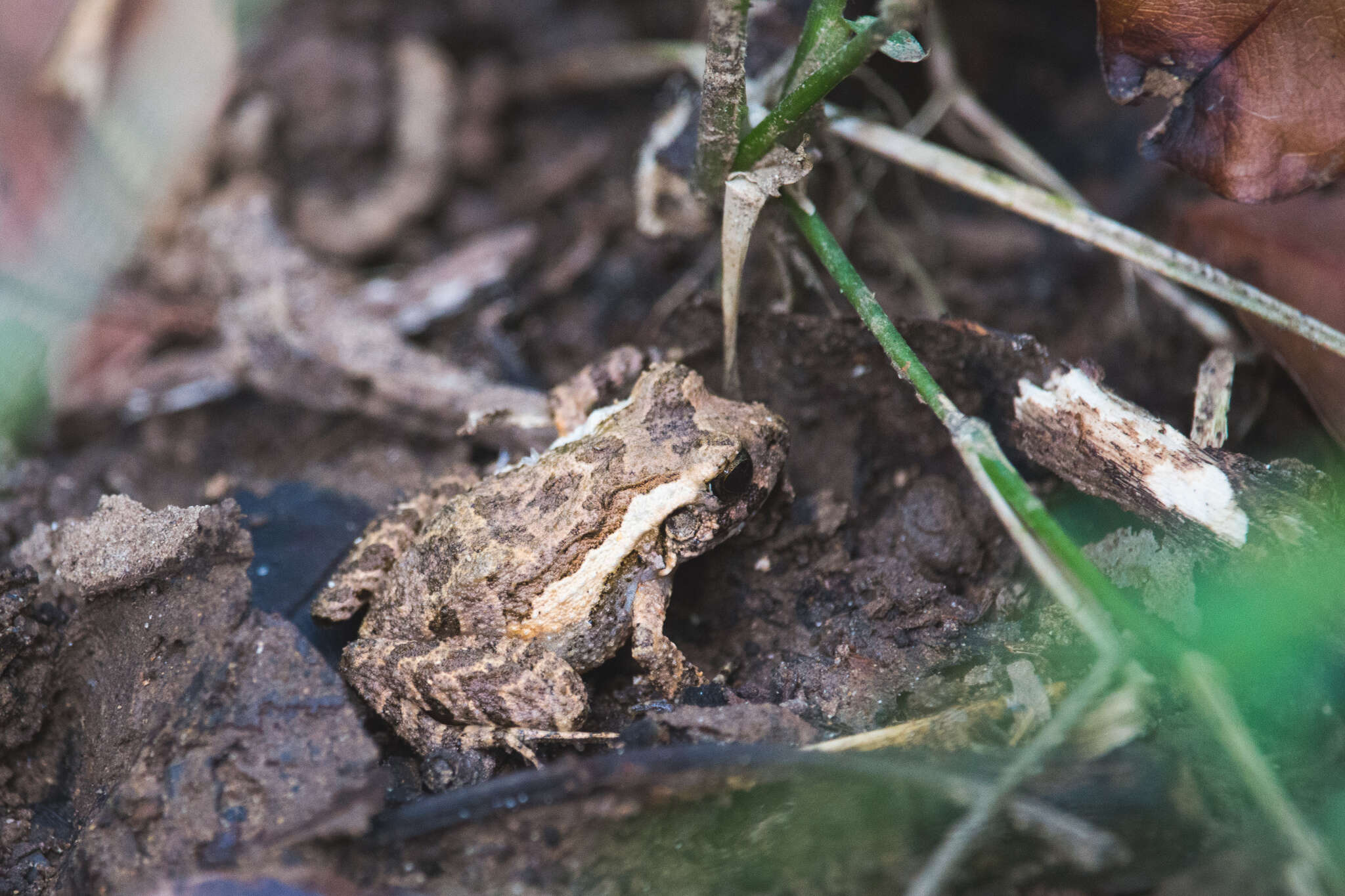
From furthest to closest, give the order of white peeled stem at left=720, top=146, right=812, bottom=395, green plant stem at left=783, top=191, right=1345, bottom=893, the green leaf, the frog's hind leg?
the frog's hind leg, white peeled stem at left=720, top=146, right=812, bottom=395, the green leaf, green plant stem at left=783, top=191, right=1345, bottom=893

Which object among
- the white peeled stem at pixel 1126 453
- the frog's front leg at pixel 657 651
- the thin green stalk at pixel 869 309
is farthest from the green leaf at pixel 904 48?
the frog's front leg at pixel 657 651

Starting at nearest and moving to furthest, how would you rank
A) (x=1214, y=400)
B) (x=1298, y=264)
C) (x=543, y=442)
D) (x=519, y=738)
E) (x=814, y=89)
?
(x=814, y=89) < (x=519, y=738) < (x=1214, y=400) < (x=1298, y=264) < (x=543, y=442)

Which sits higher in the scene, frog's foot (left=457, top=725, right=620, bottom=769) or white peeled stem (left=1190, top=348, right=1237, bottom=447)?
white peeled stem (left=1190, top=348, right=1237, bottom=447)

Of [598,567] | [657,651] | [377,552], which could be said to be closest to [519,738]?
[657,651]

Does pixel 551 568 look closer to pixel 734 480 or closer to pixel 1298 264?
pixel 734 480

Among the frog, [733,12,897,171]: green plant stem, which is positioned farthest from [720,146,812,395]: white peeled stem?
the frog

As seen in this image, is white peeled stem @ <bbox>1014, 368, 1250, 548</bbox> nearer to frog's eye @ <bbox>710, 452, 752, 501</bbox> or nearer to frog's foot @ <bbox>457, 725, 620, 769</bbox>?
frog's eye @ <bbox>710, 452, 752, 501</bbox>

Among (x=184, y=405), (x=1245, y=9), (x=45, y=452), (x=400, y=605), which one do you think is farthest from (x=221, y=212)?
(x=1245, y=9)

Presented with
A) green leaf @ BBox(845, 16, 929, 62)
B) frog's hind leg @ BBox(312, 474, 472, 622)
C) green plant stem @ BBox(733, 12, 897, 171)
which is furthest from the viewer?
frog's hind leg @ BBox(312, 474, 472, 622)
